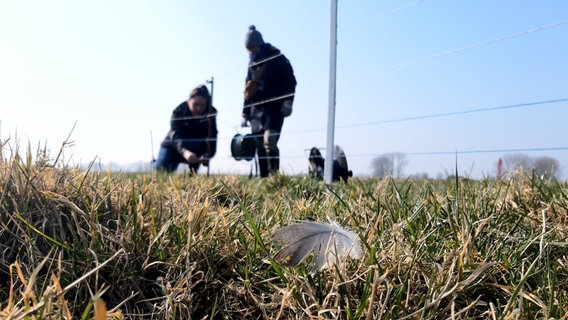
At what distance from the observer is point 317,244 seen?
1248 mm

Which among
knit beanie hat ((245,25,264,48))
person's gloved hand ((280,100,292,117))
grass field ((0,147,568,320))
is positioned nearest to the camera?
grass field ((0,147,568,320))

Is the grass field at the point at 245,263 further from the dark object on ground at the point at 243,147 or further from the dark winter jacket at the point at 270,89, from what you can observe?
the dark winter jacket at the point at 270,89

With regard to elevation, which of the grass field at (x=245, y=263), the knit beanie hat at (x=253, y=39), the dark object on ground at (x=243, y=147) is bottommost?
the grass field at (x=245, y=263)

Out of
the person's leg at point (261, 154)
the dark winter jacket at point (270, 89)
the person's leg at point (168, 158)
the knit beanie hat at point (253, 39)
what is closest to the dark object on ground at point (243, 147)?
Result: the person's leg at point (261, 154)

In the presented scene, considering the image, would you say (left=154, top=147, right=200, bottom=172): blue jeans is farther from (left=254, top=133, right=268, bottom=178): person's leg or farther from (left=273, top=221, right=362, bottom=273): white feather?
(left=273, top=221, right=362, bottom=273): white feather

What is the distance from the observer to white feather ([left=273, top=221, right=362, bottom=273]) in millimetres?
1166

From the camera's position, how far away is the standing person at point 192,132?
7090 millimetres

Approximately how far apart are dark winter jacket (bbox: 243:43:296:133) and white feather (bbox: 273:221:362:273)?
15.0 feet

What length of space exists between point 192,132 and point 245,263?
20.3ft

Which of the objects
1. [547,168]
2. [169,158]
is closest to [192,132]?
[169,158]

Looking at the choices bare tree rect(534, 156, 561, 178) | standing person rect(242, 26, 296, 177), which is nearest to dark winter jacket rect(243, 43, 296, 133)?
standing person rect(242, 26, 296, 177)

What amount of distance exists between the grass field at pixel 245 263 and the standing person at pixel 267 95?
435 centimetres

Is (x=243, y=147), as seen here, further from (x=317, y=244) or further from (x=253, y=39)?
(x=317, y=244)

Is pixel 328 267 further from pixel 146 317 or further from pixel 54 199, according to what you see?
pixel 54 199
